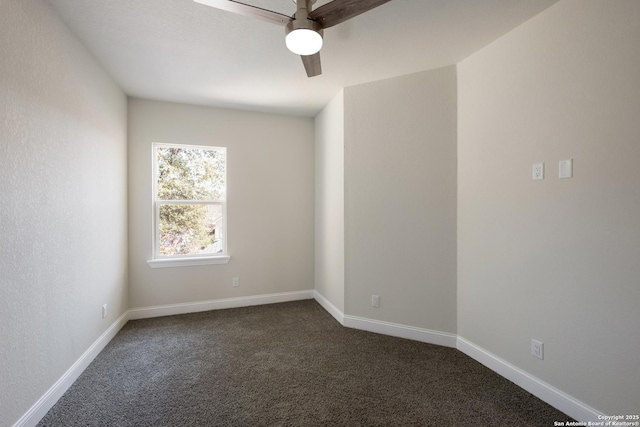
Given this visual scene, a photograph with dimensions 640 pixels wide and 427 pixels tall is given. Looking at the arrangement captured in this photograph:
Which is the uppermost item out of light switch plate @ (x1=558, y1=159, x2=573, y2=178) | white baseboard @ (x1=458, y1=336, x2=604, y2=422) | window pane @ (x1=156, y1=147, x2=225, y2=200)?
window pane @ (x1=156, y1=147, x2=225, y2=200)

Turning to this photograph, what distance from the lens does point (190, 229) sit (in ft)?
11.3

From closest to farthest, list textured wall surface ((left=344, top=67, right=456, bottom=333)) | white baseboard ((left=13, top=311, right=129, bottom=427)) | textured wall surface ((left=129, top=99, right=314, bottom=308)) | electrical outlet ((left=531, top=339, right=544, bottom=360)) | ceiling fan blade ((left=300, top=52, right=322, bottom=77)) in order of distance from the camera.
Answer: white baseboard ((left=13, top=311, right=129, bottom=427)), ceiling fan blade ((left=300, top=52, right=322, bottom=77)), electrical outlet ((left=531, top=339, right=544, bottom=360)), textured wall surface ((left=344, top=67, right=456, bottom=333)), textured wall surface ((left=129, top=99, right=314, bottom=308))

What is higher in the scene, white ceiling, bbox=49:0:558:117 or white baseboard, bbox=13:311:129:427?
white ceiling, bbox=49:0:558:117

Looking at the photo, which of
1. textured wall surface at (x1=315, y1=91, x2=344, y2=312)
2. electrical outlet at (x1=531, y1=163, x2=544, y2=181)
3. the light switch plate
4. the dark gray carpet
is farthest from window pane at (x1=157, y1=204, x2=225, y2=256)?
the light switch plate

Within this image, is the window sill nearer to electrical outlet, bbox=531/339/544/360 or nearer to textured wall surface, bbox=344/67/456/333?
textured wall surface, bbox=344/67/456/333

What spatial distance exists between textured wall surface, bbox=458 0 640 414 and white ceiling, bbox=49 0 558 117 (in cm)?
34

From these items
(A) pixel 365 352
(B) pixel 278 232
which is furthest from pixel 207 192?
(A) pixel 365 352

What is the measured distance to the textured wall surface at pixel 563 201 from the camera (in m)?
1.45

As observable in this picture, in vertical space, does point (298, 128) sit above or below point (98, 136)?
above

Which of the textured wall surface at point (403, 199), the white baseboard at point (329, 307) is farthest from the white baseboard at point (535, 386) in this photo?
the white baseboard at point (329, 307)

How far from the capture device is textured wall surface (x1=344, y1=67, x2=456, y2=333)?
254 centimetres

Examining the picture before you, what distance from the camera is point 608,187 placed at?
150 cm

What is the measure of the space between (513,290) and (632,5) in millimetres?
1741

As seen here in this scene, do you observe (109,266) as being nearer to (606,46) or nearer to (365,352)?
(365,352)
